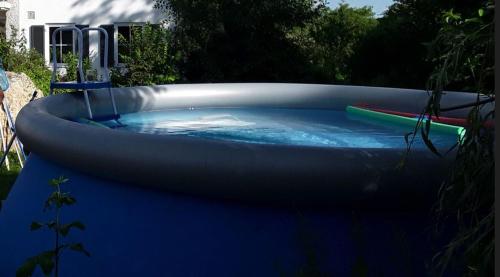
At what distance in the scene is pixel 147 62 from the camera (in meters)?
16.6

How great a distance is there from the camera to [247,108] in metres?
9.31

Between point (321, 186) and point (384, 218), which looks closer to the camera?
point (321, 186)

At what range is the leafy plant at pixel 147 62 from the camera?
650 inches

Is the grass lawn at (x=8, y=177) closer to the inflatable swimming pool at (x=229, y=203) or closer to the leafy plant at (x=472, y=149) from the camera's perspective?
the inflatable swimming pool at (x=229, y=203)

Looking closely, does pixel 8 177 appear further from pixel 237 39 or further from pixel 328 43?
pixel 328 43

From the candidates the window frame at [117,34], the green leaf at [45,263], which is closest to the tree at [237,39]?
the window frame at [117,34]

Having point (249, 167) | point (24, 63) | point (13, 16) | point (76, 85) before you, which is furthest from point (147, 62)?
point (249, 167)

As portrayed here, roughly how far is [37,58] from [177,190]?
1441 cm

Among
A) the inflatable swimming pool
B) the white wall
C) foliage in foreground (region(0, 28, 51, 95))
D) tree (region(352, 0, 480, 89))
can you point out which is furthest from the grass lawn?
the white wall

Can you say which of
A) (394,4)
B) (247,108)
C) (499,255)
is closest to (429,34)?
(394,4)

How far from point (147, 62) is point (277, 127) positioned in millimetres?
9130

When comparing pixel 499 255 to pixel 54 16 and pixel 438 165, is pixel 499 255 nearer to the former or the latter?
pixel 438 165

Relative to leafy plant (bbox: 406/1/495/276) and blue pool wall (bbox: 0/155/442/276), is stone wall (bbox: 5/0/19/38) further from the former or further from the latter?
leafy plant (bbox: 406/1/495/276)

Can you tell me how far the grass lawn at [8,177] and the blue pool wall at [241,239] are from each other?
3.10m
